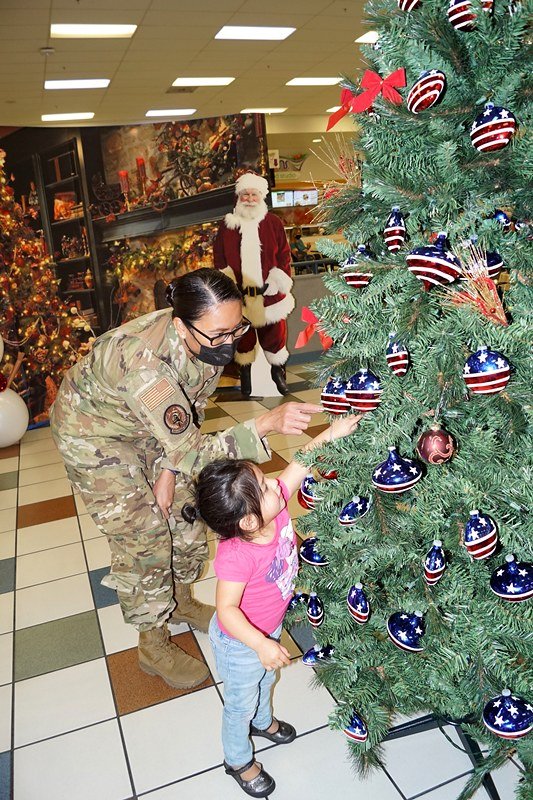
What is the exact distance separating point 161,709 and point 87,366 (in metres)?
1.16

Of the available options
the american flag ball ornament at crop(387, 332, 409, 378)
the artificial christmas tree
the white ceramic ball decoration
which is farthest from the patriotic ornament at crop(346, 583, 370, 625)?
the white ceramic ball decoration

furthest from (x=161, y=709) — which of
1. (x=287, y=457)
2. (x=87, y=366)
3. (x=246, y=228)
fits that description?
(x=246, y=228)

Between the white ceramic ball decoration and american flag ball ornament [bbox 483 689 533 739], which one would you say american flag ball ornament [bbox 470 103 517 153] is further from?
the white ceramic ball decoration

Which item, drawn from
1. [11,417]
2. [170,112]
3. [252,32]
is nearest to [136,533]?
[11,417]

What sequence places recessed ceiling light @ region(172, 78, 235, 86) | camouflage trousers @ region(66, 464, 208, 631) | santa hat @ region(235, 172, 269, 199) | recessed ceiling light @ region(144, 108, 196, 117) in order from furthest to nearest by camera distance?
recessed ceiling light @ region(144, 108, 196, 117) < recessed ceiling light @ region(172, 78, 235, 86) < santa hat @ region(235, 172, 269, 199) < camouflage trousers @ region(66, 464, 208, 631)

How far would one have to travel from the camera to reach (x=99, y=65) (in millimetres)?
7449

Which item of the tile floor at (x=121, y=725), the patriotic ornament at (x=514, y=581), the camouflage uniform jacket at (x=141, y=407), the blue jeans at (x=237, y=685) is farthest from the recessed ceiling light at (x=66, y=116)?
the patriotic ornament at (x=514, y=581)

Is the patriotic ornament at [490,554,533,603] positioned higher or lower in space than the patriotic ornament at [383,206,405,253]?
lower

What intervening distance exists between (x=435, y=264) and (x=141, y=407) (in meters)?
0.93

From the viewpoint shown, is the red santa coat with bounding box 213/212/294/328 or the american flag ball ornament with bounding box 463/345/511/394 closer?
the american flag ball ornament with bounding box 463/345/511/394

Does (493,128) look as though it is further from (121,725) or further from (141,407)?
(121,725)

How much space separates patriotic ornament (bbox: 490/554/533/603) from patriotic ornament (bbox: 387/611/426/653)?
0.20 meters

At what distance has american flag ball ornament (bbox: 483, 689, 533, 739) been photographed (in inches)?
42.4

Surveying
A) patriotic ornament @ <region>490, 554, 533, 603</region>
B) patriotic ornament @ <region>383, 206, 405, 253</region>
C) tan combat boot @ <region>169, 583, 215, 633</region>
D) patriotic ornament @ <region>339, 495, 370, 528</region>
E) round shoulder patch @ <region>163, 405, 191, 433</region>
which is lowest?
tan combat boot @ <region>169, 583, 215, 633</region>
